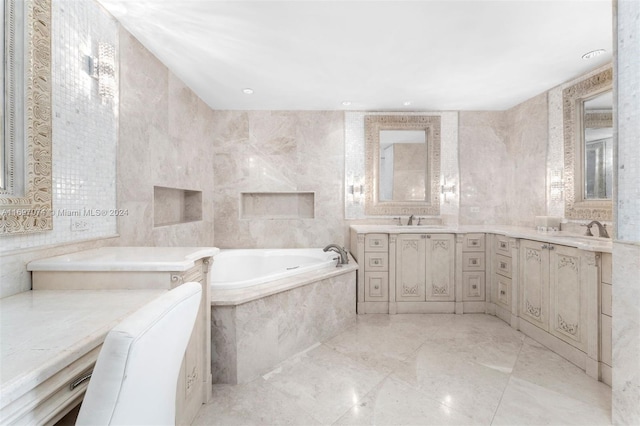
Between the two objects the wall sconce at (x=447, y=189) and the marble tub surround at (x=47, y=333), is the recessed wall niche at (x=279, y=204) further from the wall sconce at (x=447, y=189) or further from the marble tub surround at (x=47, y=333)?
the marble tub surround at (x=47, y=333)

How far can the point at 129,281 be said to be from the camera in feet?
3.92

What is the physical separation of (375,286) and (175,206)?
7.83 feet

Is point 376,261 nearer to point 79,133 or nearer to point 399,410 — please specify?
point 399,410

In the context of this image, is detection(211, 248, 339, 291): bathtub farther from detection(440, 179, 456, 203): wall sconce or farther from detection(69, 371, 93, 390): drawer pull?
detection(69, 371, 93, 390): drawer pull

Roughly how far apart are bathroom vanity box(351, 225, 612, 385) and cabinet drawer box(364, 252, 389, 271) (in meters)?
0.01

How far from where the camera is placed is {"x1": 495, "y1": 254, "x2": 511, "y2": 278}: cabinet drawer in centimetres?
267

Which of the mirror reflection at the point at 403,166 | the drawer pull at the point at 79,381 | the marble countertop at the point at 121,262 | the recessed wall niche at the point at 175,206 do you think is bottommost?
the drawer pull at the point at 79,381

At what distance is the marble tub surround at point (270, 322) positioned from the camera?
1.77 m

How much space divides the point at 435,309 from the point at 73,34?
3.66 meters

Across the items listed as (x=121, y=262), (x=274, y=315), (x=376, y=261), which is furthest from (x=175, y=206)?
(x=376, y=261)

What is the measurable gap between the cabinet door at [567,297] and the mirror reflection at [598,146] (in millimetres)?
810

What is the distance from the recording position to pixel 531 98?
3.07m

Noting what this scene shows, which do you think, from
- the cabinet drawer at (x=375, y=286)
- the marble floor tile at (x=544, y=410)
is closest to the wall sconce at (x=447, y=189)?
the cabinet drawer at (x=375, y=286)

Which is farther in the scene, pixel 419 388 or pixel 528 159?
pixel 528 159
